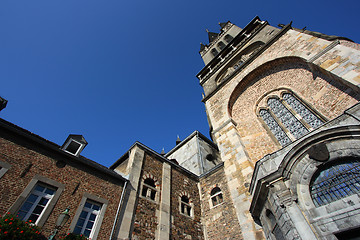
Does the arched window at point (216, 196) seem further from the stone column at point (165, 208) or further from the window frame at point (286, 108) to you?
the window frame at point (286, 108)

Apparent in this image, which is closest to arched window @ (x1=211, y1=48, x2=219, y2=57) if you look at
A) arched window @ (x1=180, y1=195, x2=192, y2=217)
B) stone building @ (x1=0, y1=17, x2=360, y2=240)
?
stone building @ (x1=0, y1=17, x2=360, y2=240)

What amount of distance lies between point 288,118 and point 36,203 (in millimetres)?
11553

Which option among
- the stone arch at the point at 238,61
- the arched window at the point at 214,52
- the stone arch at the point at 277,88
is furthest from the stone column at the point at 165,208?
the arched window at the point at 214,52

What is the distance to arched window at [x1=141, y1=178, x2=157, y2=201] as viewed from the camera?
8.36 meters

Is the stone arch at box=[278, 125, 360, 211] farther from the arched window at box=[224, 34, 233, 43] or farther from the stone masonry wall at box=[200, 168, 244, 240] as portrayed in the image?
the arched window at box=[224, 34, 233, 43]

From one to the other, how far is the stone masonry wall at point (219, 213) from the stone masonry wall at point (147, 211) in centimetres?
296

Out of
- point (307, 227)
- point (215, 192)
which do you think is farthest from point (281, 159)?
point (215, 192)

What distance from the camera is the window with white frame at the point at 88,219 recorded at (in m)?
5.81

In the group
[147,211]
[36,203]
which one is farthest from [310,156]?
[36,203]

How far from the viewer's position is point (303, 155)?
5.41 m

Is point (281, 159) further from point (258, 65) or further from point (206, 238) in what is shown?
point (258, 65)

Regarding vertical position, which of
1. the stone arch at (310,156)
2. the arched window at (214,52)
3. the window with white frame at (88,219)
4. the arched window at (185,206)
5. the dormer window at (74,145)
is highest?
the arched window at (214,52)

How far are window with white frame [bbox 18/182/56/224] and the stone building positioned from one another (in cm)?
10

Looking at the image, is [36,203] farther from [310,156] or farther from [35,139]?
[310,156]
